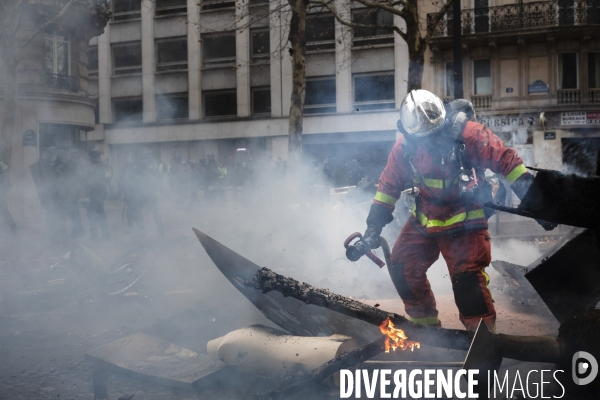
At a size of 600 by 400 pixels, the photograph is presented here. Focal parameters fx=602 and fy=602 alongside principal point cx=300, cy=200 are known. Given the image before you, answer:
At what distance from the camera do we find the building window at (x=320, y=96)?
80.1ft

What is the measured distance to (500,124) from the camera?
74.5 ft

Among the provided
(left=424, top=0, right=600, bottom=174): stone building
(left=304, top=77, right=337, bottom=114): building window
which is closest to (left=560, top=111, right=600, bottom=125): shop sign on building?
(left=424, top=0, right=600, bottom=174): stone building

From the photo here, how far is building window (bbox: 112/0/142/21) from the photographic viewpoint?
23.3 m

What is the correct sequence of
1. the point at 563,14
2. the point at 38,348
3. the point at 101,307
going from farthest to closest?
the point at 563,14, the point at 101,307, the point at 38,348

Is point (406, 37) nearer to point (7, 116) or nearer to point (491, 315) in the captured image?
point (7, 116)

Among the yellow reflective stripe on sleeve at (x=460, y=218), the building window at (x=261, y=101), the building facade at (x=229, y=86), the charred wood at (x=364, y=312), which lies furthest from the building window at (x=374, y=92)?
the charred wood at (x=364, y=312)

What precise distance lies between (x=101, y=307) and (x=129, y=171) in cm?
532

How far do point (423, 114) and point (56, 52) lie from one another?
1279 centimetres

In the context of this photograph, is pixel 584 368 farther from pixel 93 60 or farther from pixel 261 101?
pixel 93 60

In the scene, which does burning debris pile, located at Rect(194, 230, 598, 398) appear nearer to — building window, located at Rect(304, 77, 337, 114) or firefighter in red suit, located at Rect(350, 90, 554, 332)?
firefighter in red suit, located at Rect(350, 90, 554, 332)

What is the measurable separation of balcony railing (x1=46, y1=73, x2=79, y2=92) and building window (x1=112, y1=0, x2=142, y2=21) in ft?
20.8

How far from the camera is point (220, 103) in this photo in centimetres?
2595

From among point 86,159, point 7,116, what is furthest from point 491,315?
point 7,116

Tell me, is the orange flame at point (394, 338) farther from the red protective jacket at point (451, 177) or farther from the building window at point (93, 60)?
the building window at point (93, 60)
